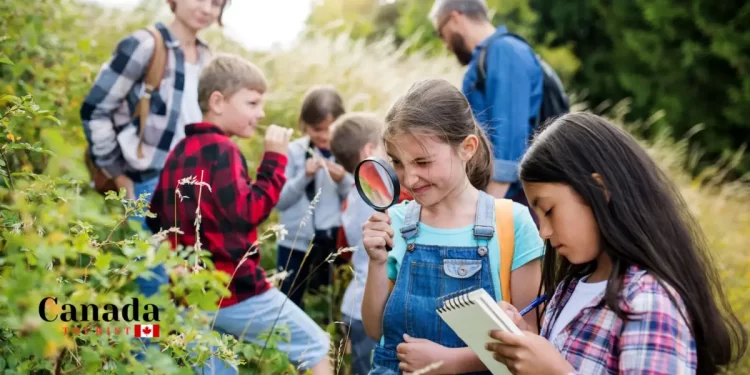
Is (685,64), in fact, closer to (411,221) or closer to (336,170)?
(336,170)

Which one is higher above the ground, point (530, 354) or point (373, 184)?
point (373, 184)

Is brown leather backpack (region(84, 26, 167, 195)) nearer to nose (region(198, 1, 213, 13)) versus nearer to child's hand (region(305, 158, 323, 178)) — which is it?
nose (region(198, 1, 213, 13))

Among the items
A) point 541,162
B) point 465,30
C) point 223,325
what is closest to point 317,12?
point 465,30

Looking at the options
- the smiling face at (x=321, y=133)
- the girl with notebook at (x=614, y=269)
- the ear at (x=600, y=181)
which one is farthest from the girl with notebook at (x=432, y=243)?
the smiling face at (x=321, y=133)

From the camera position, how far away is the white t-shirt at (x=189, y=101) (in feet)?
12.0

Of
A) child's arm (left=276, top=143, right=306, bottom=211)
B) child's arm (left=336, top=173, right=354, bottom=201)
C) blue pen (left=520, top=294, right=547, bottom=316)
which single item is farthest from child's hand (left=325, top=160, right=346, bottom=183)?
blue pen (left=520, top=294, right=547, bottom=316)

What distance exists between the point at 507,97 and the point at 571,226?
192cm

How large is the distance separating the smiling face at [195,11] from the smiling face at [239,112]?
0.77 metres

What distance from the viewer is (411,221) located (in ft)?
7.68

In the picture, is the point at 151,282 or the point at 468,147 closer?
the point at 468,147

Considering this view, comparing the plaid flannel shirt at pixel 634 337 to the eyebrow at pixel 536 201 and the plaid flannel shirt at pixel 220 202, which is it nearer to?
the eyebrow at pixel 536 201

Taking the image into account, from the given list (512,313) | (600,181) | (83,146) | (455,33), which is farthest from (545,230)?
(83,146)

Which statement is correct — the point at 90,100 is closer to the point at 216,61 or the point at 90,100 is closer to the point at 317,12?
the point at 216,61

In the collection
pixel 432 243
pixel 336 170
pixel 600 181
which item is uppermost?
pixel 600 181
